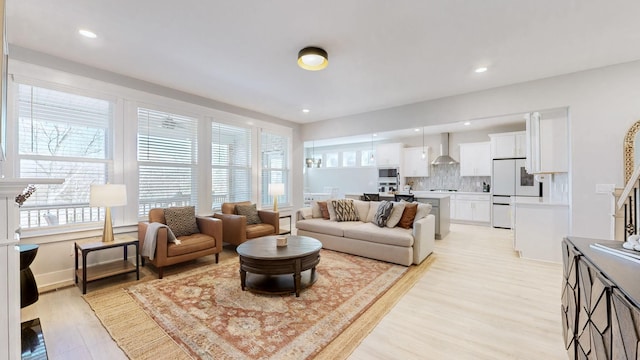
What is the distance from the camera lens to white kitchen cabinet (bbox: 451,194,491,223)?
6.63 metres

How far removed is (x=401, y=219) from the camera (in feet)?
13.4

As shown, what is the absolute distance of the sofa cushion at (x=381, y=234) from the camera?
11.7 feet

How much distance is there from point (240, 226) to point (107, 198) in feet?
5.48

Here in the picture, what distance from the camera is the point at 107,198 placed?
117 inches

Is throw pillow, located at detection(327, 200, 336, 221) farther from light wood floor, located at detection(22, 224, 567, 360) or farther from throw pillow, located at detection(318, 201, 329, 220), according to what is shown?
light wood floor, located at detection(22, 224, 567, 360)

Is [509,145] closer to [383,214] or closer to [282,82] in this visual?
[383,214]

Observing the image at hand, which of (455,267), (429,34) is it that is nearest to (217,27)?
(429,34)

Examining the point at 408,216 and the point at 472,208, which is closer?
the point at 408,216

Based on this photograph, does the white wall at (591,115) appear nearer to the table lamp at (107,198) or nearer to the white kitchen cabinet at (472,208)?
the white kitchen cabinet at (472,208)

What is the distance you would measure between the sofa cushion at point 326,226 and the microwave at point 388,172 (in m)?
4.01

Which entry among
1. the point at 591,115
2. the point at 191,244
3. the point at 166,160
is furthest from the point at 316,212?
the point at 591,115

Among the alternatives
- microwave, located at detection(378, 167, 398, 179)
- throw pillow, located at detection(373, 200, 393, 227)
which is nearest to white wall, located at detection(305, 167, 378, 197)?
microwave, located at detection(378, 167, 398, 179)

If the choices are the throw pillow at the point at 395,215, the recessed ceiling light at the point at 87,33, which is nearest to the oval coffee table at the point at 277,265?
the throw pillow at the point at 395,215

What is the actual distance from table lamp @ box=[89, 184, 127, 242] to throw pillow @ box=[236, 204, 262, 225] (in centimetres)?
174
